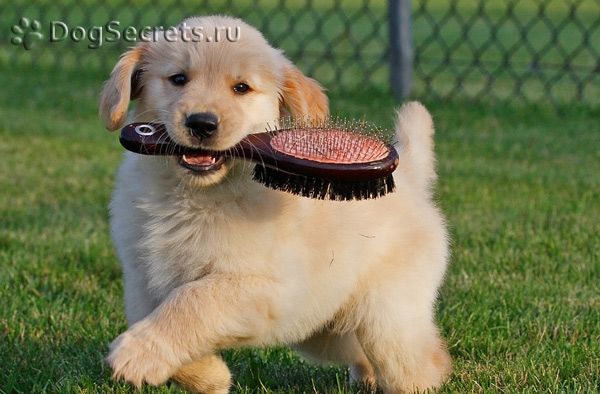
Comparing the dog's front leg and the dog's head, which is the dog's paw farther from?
the dog's head

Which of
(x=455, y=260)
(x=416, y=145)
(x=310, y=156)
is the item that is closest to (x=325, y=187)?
(x=310, y=156)

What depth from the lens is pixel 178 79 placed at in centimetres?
268

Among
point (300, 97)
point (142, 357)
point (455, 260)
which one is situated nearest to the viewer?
point (142, 357)

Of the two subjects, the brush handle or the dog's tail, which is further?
the dog's tail

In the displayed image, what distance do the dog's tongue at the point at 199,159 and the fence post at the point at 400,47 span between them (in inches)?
202

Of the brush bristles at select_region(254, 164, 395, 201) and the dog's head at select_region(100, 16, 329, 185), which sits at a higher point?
the dog's head at select_region(100, 16, 329, 185)

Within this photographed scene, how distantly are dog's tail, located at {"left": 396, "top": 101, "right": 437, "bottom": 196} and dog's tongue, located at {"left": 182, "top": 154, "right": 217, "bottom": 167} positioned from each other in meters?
0.81

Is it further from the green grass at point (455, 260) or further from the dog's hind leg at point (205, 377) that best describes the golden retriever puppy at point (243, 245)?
the green grass at point (455, 260)

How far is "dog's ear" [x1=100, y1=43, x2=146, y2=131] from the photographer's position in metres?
2.75

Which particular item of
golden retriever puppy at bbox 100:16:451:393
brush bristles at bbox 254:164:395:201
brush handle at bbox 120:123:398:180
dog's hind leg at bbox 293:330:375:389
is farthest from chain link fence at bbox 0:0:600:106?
brush bristles at bbox 254:164:395:201

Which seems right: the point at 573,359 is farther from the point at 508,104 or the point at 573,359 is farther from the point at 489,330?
the point at 508,104

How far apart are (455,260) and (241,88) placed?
1682mm

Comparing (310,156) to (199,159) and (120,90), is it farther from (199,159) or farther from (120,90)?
(120,90)

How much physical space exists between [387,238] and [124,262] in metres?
0.76
